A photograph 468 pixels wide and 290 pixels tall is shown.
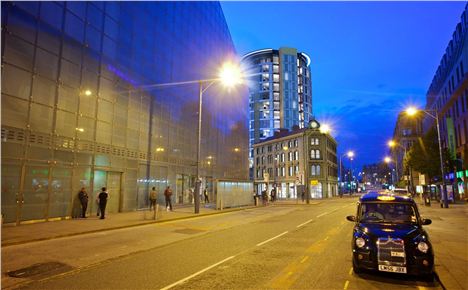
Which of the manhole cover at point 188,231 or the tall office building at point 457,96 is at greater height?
the tall office building at point 457,96

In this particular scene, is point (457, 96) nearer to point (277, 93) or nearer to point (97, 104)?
point (97, 104)

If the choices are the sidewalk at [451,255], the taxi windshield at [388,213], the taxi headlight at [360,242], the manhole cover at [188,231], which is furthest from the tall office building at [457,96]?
the taxi headlight at [360,242]

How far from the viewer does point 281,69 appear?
379 ft

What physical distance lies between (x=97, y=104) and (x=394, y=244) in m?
20.0

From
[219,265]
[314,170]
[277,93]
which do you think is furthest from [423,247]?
[277,93]

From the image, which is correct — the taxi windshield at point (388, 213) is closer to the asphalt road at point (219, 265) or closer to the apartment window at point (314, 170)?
the asphalt road at point (219, 265)

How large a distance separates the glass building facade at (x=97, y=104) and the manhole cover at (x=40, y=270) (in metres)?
8.84

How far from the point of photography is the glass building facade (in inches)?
657

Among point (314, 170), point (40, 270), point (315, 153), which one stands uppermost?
point (315, 153)

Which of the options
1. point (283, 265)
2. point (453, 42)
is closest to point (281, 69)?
point (453, 42)

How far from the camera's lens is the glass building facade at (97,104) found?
1669 centimetres

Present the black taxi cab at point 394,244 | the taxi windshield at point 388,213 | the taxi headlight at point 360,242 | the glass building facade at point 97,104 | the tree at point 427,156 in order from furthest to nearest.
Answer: the tree at point 427,156
the glass building facade at point 97,104
the taxi windshield at point 388,213
the taxi headlight at point 360,242
the black taxi cab at point 394,244

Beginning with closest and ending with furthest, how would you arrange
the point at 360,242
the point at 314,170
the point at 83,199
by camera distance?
the point at 360,242
the point at 83,199
the point at 314,170

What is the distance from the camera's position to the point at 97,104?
22.1 meters
